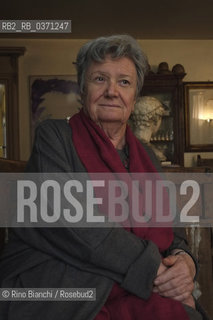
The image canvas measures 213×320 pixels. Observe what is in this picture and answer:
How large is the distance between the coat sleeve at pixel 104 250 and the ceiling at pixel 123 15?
3788mm

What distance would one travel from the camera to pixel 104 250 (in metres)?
1.03

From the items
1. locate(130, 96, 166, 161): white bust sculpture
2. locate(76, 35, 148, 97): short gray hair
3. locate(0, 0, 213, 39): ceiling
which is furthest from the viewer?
locate(0, 0, 213, 39): ceiling

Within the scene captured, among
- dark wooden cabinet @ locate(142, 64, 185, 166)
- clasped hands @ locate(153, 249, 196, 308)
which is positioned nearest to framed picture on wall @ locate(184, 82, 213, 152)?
dark wooden cabinet @ locate(142, 64, 185, 166)

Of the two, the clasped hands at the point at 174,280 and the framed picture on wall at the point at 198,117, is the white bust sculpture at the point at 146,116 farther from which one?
the framed picture on wall at the point at 198,117

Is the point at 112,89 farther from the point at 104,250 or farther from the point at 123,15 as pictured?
the point at 123,15

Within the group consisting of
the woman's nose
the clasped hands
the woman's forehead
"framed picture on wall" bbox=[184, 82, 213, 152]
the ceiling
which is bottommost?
the clasped hands

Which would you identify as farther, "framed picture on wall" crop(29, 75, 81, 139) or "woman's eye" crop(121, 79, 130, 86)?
"framed picture on wall" crop(29, 75, 81, 139)

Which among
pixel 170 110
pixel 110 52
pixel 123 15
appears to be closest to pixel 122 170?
pixel 110 52

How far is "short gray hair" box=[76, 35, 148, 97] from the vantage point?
1217 mm

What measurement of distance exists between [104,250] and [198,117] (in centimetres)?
505

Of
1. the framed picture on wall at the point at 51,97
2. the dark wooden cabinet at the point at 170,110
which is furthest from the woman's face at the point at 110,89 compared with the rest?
the framed picture on wall at the point at 51,97

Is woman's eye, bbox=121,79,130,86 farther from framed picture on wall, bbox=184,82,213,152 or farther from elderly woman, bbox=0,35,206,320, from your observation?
framed picture on wall, bbox=184,82,213,152

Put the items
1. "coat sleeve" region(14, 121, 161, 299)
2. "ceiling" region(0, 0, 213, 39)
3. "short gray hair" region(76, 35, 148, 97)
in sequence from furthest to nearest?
1. "ceiling" region(0, 0, 213, 39)
2. "short gray hair" region(76, 35, 148, 97)
3. "coat sleeve" region(14, 121, 161, 299)

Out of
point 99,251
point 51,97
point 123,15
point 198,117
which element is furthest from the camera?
point 198,117
